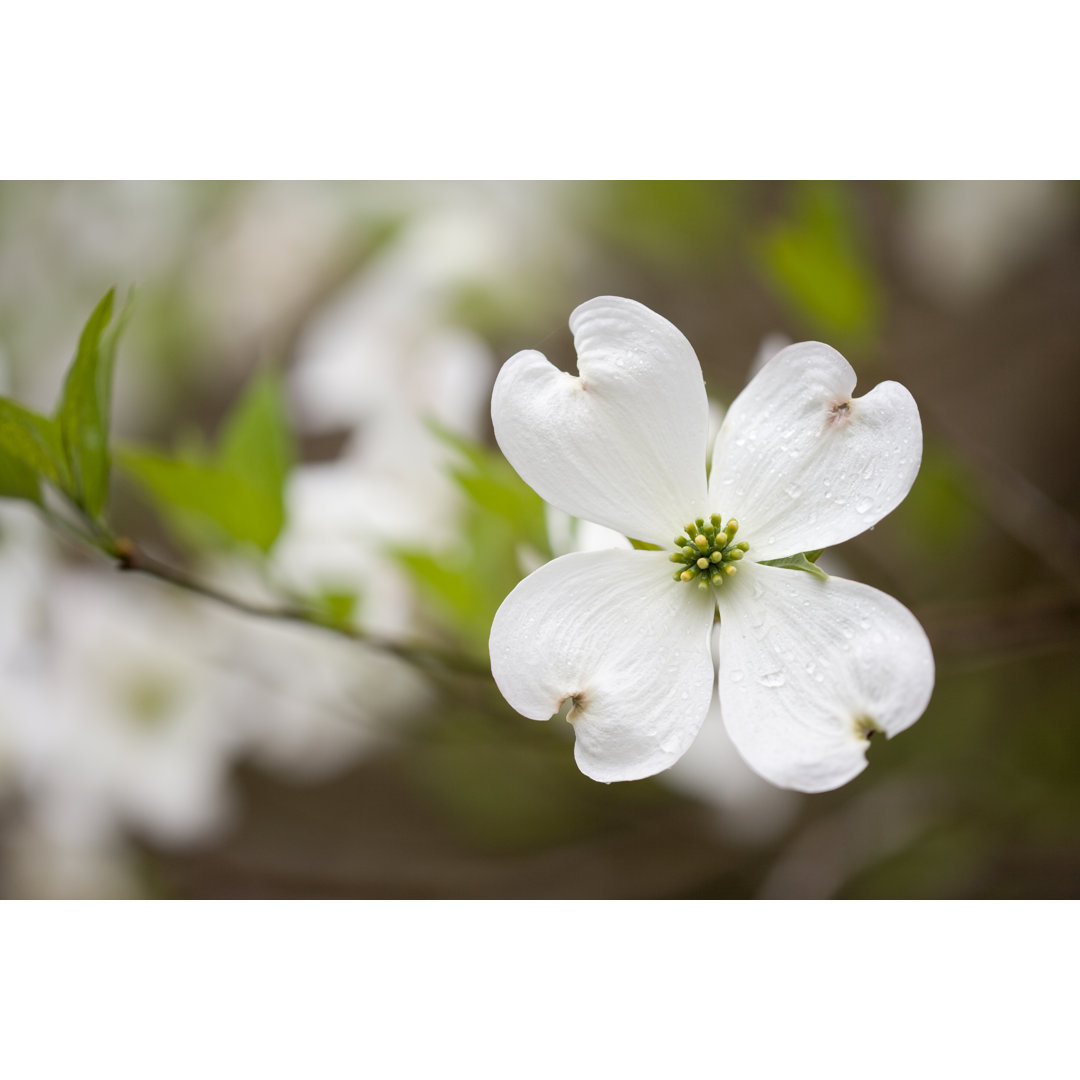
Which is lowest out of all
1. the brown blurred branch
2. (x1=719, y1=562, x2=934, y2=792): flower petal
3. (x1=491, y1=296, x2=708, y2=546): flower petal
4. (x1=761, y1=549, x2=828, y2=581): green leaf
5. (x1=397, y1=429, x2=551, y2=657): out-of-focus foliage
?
(x1=719, y1=562, x2=934, y2=792): flower petal

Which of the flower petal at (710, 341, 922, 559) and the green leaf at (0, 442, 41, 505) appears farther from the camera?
the green leaf at (0, 442, 41, 505)

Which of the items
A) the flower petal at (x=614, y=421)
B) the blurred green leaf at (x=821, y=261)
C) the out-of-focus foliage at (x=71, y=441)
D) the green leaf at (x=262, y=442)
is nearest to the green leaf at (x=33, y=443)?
the out-of-focus foliage at (x=71, y=441)

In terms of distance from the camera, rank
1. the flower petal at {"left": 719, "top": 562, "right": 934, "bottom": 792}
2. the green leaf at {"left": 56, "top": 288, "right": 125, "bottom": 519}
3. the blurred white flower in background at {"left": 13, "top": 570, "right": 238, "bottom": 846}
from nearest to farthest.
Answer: the flower petal at {"left": 719, "top": 562, "right": 934, "bottom": 792} → the green leaf at {"left": 56, "top": 288, "right": 125, "bottom": 519} → the blurred white flower in background at {"left": 13, "top": 570, "right": 238, "bottom": 846}

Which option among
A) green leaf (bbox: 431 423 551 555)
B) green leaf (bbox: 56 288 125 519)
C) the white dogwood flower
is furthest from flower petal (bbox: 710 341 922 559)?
green leaf (bbox: 56 288 125 519)

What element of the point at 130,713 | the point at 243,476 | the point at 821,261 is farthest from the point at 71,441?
the point at 130,713

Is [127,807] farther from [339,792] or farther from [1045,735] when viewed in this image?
[1045,735]

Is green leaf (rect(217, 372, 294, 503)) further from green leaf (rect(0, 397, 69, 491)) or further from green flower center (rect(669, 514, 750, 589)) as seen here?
green flower center (rect(669, 514, 750, 589))
